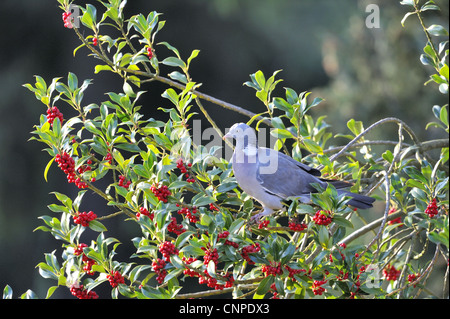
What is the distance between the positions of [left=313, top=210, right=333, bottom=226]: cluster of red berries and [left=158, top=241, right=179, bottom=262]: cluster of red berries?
1.25ft

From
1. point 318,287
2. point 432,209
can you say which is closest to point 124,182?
point 318,287

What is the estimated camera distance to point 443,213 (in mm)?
1900

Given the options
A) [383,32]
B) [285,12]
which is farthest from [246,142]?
[285,12]

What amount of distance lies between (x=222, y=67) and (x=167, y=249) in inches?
237

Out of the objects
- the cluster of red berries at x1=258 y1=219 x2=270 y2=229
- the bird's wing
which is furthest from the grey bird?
the cluster of red berries at x1=258 y1=219 x2=270 y2=229

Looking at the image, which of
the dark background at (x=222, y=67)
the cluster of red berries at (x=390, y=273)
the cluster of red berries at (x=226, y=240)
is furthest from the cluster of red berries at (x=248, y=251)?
the dark background at (x=222, y=67)

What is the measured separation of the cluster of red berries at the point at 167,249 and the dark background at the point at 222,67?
2396 millimetres

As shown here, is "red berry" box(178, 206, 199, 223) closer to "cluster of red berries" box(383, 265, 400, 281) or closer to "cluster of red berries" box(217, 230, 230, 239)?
"cluster of red berries" box(217, 230, 230, 239)

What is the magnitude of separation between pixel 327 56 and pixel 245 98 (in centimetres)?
255

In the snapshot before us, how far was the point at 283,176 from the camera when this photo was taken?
2.04 m

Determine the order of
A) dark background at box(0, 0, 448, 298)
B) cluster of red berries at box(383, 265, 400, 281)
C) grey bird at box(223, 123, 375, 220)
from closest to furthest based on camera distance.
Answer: grey bird at box(223, 123, 375, 220) < cluster of red berries at box(383, 265, 400, 281) < dark background at box(0, 0, 448, 298)

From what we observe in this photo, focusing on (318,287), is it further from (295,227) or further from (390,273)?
(390,273)

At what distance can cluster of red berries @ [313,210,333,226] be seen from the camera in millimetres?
1566
